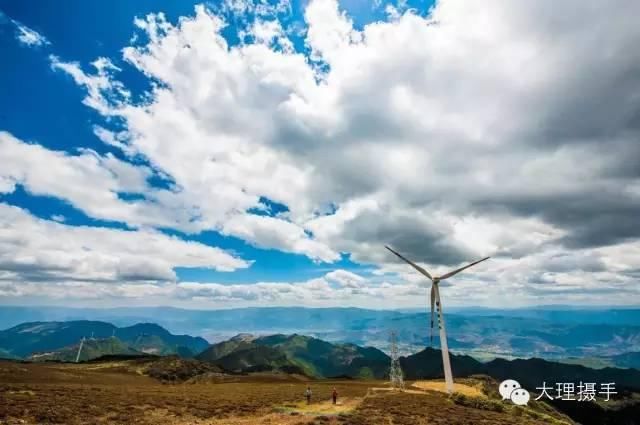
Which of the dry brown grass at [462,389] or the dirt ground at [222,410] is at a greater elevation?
the dirt ground at [222,410]

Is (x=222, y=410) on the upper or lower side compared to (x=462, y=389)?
upper

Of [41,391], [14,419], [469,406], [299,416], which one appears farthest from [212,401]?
[469,406]

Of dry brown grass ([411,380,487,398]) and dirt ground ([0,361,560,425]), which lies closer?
dirt ground ([0,361,560,425])

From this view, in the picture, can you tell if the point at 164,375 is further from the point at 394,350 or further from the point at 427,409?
the point at 427,409

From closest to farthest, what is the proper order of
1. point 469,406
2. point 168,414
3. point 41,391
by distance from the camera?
point 168,414
point 41,391
point 469,406

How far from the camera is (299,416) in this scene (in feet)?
171

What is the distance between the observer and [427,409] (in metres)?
61.4

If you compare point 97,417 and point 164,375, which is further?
point 164,375

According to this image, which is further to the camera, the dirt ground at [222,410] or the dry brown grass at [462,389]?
the dry brown grass at [462,389]

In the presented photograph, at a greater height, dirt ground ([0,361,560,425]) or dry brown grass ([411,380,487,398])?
dirt ground ([0,361,560,425])

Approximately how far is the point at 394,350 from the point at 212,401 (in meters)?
44.2

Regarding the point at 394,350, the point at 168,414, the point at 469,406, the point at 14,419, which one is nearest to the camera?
the point at 14,419

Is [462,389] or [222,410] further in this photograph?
[462,389]

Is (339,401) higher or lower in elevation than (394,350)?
lower
